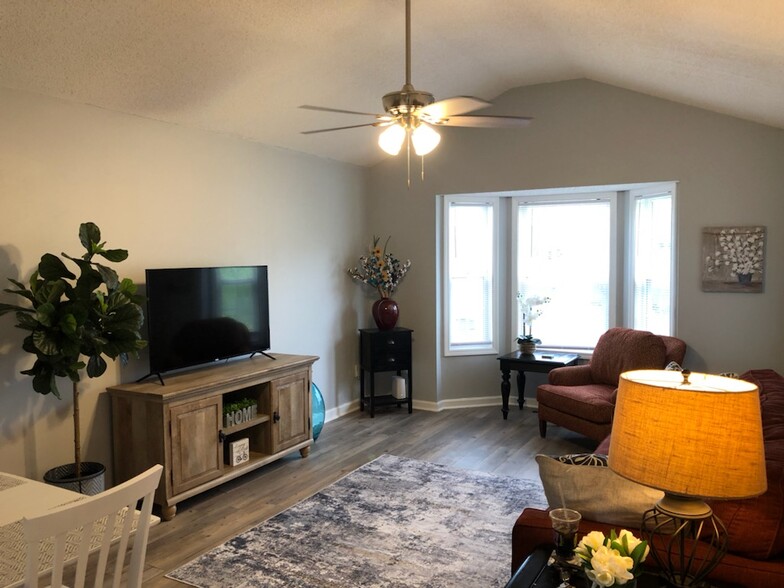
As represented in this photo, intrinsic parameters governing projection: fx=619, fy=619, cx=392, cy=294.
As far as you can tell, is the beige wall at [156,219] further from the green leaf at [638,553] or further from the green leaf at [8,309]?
the green leaf at [638,553]

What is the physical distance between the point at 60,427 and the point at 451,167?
13.6 feet

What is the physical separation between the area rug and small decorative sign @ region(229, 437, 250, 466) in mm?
636

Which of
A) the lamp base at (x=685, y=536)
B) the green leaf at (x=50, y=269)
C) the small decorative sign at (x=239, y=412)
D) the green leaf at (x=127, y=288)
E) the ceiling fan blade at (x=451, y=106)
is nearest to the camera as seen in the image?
the lamp base at (x=685, y=536)

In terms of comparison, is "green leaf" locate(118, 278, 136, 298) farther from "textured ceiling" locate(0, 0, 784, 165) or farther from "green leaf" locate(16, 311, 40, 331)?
"textured ceiling" locate(0, 0, 784, 165)

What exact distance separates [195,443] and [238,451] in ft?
1.51

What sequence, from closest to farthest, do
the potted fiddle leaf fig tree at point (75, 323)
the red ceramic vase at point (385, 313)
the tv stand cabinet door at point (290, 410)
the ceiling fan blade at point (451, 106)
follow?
the ceiling fan blade at point (451, 106) < the potted fiddle leaf fig tree at point (75, 323) < the tv stand cabinet door at point (290, 410) < the red ceramic vase at point (385, 313)

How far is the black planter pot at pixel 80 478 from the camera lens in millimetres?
3341

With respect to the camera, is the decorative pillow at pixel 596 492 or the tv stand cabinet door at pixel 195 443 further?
the tv stand cabinet door at pixel 195 443

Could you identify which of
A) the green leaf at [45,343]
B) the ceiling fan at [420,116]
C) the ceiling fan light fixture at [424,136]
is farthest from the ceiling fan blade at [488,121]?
the green leaf at [45,343]

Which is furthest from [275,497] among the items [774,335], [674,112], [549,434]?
[674,112]

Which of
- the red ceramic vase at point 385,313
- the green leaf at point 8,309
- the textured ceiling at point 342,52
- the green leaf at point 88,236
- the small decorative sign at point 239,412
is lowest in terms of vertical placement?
the small decorative sign at point 239,412

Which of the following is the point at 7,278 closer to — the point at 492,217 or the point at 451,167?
the point at 451,167

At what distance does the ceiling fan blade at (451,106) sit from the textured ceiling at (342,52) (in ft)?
3.22

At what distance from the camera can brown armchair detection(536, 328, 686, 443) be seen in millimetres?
A: 4746
